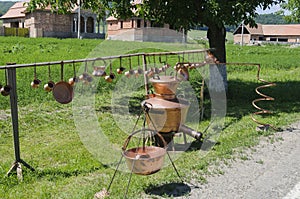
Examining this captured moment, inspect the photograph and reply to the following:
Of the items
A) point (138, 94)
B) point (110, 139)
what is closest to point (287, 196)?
point (110, 139)

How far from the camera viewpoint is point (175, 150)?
21.9ft

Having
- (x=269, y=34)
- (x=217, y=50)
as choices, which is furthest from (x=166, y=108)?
(x=269, y=34)

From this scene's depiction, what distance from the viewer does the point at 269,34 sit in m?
71.7

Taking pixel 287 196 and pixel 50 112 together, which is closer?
pixel 287 196

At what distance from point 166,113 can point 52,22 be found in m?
42.8

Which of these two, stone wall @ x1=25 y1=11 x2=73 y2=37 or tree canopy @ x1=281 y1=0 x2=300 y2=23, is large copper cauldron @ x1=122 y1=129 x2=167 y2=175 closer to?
tree canopy @ x1=281 y1=0 x2=300 y2=23

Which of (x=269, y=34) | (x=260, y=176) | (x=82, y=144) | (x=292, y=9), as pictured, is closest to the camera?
(x=260, y=176)

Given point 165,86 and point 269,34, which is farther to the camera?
point 269,34

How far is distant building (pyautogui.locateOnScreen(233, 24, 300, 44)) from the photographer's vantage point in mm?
69750

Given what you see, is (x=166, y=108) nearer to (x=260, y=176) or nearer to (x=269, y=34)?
(x=260, y=176)

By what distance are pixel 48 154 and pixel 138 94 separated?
5.74 meters

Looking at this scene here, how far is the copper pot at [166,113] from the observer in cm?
593

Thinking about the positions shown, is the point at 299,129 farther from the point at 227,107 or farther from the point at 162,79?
the point at 162,79

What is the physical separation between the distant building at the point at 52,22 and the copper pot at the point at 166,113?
1535 inches
